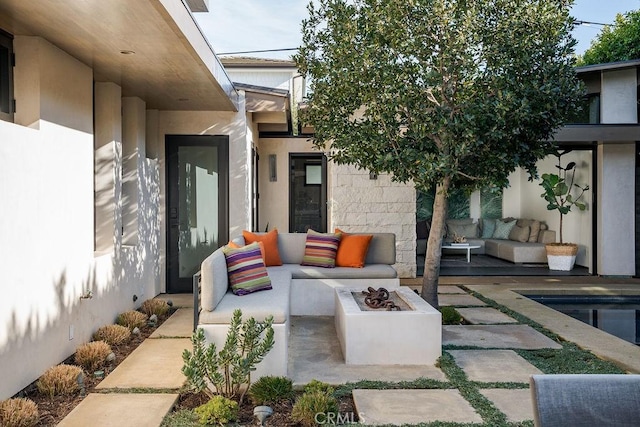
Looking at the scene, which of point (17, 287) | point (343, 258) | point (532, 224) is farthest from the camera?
point (532, 224)

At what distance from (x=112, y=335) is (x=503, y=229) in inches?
376

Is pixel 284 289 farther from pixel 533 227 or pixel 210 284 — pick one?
pixel 533 227

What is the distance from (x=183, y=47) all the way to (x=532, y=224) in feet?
30.5

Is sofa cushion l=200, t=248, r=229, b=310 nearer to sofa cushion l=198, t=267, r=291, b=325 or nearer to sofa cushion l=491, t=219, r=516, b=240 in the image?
sofa cushion l=198, t=267, r=291, b=325

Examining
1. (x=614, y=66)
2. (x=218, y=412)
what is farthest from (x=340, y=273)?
(x=614, y=66)

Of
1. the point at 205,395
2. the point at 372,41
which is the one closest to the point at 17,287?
A: the point at 205,395

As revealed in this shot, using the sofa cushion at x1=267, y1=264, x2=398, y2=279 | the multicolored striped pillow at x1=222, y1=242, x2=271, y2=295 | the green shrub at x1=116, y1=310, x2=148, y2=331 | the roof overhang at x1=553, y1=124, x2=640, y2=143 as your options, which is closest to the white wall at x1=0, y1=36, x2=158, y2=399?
the green shrub at x1=116, y1=310, x2=148, y2=331

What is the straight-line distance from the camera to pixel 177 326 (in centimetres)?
557

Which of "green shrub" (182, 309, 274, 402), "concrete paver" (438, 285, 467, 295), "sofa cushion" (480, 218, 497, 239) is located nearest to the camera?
"green shrub" (182, 309, 274, 402)

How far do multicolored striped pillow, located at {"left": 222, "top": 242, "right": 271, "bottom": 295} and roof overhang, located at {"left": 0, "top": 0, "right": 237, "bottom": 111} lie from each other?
1.73 m

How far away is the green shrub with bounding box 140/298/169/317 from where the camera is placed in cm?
606

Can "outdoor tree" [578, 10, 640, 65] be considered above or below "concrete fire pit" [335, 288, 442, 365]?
above

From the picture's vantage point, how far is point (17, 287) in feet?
11.8

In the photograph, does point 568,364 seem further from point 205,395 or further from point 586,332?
point 205,395
